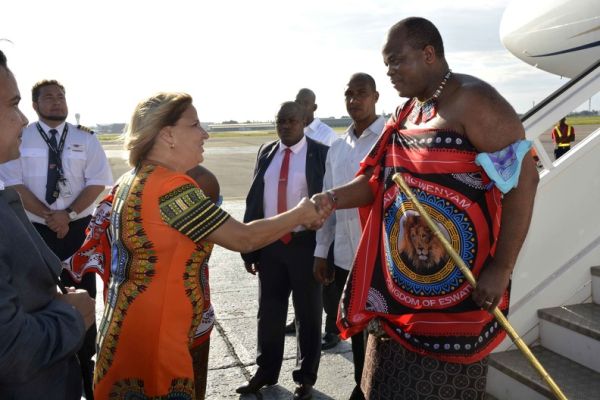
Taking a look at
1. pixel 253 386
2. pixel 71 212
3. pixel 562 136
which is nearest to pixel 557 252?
pixel 253 386

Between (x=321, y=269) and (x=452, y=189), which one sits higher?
(x=452, y=189)

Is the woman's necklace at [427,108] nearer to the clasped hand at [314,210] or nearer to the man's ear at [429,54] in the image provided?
the man's ear at [429,54]

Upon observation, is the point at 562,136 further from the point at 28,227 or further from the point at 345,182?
the point at 28,227

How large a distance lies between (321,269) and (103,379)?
6.61 ft

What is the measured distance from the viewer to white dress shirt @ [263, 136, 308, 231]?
454 centimetres

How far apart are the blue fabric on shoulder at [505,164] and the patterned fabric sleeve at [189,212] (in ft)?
3.77

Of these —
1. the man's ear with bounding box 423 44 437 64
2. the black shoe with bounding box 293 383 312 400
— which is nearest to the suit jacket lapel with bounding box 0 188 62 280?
the man's ear with bounding box 423 44 437 64

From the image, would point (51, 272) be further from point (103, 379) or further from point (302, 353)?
point (302, 353)

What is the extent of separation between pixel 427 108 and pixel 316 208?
0.80 metres

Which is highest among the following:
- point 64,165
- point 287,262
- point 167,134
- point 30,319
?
point 167,134

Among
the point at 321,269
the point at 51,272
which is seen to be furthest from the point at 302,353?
the point at 51,272

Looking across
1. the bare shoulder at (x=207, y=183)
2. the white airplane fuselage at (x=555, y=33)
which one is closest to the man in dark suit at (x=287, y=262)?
the bare shoulder at (x=207, y=183)

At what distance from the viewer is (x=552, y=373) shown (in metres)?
3.34

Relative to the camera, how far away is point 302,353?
4344 millimetres
